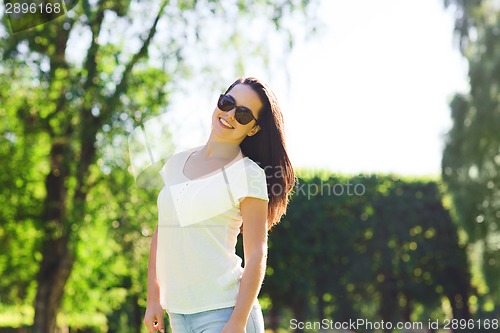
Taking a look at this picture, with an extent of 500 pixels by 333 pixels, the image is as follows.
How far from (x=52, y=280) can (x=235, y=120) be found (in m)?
11.0

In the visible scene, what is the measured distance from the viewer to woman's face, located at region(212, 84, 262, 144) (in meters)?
2.52

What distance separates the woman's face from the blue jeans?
0.55 meters

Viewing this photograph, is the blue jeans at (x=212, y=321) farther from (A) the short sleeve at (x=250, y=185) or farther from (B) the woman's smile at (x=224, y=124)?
(B) the woman's smile at (x=224, y=124)

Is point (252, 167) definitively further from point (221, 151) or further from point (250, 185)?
point (221, 151)

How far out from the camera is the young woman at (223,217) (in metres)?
2.35

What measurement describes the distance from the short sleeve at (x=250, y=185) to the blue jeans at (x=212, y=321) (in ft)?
1.09

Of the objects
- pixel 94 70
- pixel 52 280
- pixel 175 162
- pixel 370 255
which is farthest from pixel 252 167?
pixel 370 255

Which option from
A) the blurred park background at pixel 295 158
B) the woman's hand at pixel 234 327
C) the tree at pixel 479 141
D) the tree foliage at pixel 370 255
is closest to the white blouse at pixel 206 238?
the woman's hand at pixel 234 327

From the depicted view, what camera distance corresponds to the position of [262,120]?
2.54 metres

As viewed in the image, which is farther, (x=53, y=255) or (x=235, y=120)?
(x=53, y=255)

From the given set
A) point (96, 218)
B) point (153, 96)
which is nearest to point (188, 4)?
point (153, 96)

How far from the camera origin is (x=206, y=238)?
7.93ft

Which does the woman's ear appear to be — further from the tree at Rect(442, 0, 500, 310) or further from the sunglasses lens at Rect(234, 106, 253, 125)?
the tree at Rect(442, 0, 500, 310)

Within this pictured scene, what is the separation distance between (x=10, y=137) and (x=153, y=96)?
12.5 ft
